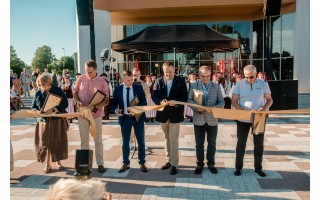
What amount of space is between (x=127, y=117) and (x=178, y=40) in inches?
307

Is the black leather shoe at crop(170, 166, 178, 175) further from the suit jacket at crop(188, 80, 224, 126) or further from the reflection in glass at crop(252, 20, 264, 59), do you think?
the reflection in glass at crop(252, 20, 264, 59)

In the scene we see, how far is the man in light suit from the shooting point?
5969 mm

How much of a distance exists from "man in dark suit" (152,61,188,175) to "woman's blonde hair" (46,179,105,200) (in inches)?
169

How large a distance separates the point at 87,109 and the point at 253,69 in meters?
3.05

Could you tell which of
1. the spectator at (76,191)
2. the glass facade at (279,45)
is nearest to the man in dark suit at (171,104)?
the spectator at (76,191)

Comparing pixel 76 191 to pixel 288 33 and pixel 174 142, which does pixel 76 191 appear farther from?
pixel 288 33

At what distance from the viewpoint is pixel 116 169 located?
252 inches

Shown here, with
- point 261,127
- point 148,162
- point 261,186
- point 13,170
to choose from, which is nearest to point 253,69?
point 261,127

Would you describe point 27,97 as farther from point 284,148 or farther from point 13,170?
point 284,148

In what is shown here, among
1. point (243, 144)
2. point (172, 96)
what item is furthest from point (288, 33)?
point (172, 96)

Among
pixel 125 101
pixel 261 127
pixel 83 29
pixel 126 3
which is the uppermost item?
pixel 126 3

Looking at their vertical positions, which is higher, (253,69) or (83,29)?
(83,29)

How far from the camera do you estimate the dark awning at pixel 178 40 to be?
13039 millimetres

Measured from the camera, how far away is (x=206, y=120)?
5.98m
